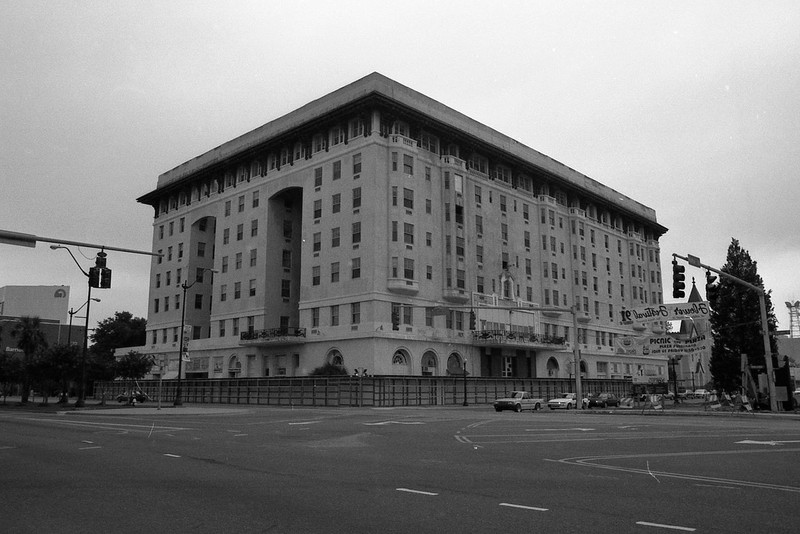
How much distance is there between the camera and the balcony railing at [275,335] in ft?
219

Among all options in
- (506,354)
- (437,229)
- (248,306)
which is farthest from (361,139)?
(506,354)

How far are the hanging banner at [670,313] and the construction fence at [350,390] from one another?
18041mm

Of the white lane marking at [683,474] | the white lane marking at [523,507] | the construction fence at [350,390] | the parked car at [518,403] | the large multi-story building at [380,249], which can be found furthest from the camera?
the large multi-story building at [380,249]

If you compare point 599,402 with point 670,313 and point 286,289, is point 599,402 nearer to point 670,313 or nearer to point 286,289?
point 670,313

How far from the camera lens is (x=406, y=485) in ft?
35.9

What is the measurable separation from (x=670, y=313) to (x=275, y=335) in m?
39.5

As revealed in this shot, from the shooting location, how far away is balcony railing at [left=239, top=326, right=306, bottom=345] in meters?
66.7

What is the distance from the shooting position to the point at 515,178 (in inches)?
3211

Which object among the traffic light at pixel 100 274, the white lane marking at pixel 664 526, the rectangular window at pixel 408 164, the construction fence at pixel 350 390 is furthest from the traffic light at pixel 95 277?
the rectangular window at pixel 408 164

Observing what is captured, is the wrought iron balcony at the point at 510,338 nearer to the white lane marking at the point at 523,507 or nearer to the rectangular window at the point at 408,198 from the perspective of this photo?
the rectangular window at the point at 408,198

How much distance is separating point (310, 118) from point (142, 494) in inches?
2456

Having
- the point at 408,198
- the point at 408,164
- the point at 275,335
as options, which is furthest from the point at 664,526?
the point at 275,335

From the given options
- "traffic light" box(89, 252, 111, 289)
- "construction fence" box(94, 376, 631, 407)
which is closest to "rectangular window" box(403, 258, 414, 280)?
"construction fence" box(94, 376, 631, 407)

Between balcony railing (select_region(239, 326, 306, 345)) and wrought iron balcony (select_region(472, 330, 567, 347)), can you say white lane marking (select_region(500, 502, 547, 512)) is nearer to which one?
balcony railing (select_region(239, 326, 306, 345))
